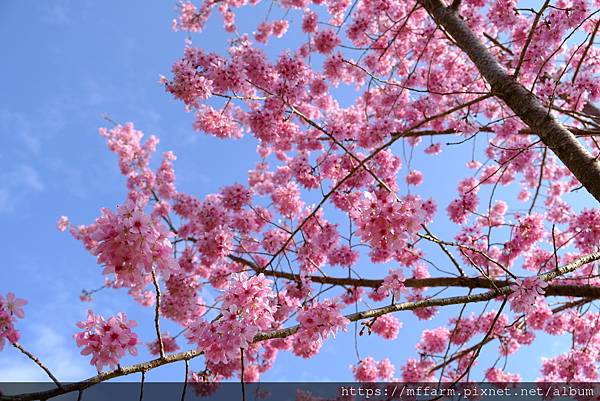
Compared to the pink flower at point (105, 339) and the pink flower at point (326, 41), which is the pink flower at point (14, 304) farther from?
the pink flower at point (326, 41)

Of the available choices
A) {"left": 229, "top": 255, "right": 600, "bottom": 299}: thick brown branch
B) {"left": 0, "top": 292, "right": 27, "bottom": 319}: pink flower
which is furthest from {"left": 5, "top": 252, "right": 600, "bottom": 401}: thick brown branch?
{"left": 0, "top": 292, "right": 27, "bottom": 319}: pink flower

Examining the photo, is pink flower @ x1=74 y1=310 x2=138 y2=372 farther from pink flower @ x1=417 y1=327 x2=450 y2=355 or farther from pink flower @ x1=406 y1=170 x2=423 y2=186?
pink flower @ x1=406 y1=170 x2=423 y2=186

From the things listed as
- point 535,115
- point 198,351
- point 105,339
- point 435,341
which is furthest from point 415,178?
point 105,339

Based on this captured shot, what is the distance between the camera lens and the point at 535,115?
114 inches

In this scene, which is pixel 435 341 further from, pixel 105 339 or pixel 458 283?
pixel 105 339

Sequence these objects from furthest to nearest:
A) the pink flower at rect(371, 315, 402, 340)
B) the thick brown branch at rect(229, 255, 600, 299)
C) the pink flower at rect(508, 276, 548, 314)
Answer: the pink flower at rect(371, 315, 402, 340) < the thick brown branch at rect(229, 255, 600, 299) < the pink flower at rect(508, 276, 548, 314)

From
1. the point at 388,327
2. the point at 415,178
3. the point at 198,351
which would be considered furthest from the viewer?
the point at 415,178

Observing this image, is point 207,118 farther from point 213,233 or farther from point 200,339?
point 200,339

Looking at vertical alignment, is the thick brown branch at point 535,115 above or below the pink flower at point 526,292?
above

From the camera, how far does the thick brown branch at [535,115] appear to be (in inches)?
101

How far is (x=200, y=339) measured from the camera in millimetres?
2250

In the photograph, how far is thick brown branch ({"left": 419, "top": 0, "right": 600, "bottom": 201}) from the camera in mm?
→ 2557

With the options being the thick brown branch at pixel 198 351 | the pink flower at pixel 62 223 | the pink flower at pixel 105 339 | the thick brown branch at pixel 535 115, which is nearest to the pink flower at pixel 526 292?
the thick brown branch at pixel 198 351

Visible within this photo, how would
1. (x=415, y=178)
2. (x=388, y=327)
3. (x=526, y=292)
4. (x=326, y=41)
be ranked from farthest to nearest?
(x=415, y=178), (x=326, y=41), (x=388, y=327), (x=526, y=292)
